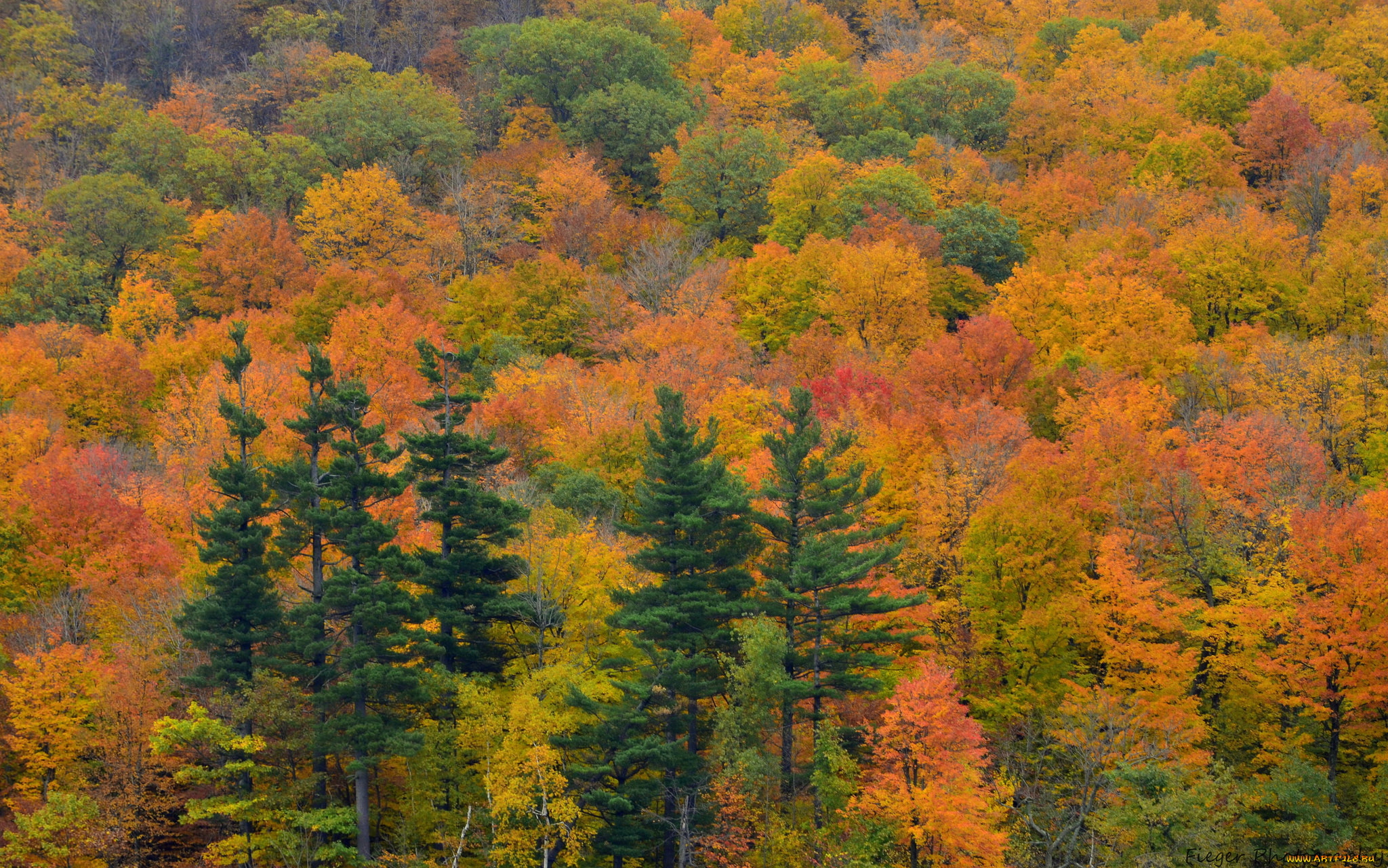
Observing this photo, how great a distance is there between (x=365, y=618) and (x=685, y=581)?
1094cm

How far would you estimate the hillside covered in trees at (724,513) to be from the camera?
40688 mm

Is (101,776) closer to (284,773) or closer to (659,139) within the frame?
(284,773)

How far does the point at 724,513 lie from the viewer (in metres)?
43.5

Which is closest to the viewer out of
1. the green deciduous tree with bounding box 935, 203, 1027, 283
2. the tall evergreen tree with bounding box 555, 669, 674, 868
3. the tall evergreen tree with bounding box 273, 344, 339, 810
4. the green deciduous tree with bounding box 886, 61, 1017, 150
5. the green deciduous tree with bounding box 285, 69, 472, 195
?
the tall evergreen tree with bounding box 555, 669, 674, 868

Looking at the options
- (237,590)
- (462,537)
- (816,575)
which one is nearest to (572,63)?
(462,537)

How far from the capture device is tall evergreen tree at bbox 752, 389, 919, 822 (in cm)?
4166

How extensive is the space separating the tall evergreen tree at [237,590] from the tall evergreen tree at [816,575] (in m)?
17.3

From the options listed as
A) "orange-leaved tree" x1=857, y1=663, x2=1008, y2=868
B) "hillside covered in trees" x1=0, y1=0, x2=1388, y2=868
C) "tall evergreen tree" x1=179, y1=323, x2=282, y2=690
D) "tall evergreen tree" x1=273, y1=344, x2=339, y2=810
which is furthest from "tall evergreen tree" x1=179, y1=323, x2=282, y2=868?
"orange-leaved tree" x1=857, y1=663, x2=1008, y2=868

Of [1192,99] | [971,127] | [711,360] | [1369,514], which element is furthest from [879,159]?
[1369,514]

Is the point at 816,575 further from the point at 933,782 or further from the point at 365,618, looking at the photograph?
the point at 365,618

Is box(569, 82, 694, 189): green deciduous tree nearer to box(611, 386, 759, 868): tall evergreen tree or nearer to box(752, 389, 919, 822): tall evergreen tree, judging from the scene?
box(611, 386, 759, 868): tall evergreen tree

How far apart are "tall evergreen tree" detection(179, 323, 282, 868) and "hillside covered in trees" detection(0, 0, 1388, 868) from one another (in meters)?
0.24

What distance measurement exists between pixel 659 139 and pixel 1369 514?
63345 mm

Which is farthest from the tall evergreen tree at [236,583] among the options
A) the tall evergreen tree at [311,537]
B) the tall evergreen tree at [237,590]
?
the tall evergreen tree at [311,537]
